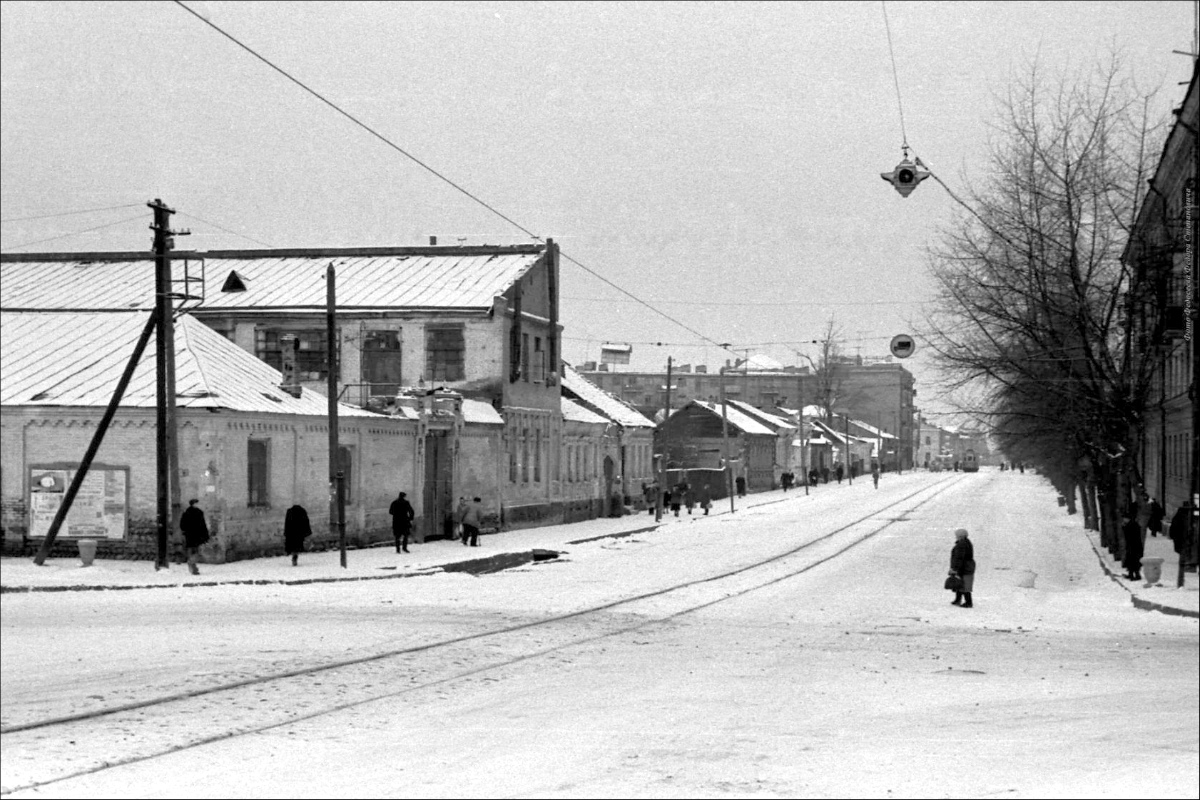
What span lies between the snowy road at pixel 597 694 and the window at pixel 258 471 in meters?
7.29

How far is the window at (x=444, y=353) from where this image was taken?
48.1m

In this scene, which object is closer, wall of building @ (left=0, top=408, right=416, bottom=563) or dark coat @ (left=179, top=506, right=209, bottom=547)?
dark coat @ (left=179, top=506, right=209, bottom=547)

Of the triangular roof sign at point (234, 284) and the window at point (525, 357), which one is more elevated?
the triangular roof sign at point (234, 284)

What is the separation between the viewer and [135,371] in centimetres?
3028

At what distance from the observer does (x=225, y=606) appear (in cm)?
2192

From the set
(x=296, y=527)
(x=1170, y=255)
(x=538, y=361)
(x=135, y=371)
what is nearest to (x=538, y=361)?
(x=538, y=361)

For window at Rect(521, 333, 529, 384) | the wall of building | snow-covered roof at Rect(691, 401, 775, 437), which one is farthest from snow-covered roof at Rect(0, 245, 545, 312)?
snow-covered roof at Rect(691, 401, 775, 437)

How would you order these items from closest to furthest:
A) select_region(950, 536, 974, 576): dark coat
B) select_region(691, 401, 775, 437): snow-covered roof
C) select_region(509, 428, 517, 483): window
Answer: select_region(950, 536, 974, 576): dark coat, select_region(509, 428, 517, 483): window, select_region(691, 401, 775, 437): snow-covered roof

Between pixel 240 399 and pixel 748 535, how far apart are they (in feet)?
68.5

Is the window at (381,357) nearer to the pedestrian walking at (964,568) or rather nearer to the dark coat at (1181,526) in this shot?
the dark coat at (1181,526)

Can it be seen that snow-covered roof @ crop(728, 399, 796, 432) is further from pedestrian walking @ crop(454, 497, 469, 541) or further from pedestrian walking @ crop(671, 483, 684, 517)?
pedestrian walking @ crop(454, 497, 469, 541)

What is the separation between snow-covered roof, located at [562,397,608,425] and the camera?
57625 mm

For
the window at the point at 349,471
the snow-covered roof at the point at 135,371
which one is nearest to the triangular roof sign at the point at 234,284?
the snow-covered roof at the point at 135,371

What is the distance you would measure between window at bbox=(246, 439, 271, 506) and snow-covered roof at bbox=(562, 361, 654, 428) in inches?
1214
